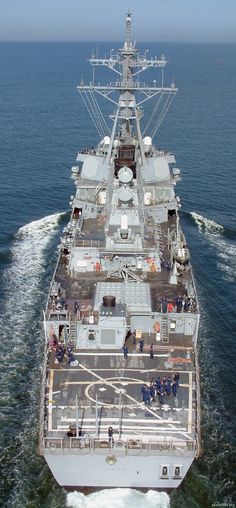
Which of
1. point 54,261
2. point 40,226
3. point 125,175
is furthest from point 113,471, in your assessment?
point 40,226

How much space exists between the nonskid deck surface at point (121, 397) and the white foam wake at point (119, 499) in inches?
108

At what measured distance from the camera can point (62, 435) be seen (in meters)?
27.7

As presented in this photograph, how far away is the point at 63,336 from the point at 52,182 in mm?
46769

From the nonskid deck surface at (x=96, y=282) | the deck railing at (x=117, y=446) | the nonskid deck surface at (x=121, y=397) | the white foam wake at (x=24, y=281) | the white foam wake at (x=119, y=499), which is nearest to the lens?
the deck railing at (x=117, y=446)

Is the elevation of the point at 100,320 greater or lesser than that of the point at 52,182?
lesser

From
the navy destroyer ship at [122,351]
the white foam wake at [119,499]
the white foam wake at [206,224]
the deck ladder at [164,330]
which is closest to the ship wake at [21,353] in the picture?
the white foam wake at [119,499]

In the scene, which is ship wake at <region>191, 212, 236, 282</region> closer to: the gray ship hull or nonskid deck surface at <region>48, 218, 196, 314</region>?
nonskid deck surface at <region>48, 218, 196, 314</region>

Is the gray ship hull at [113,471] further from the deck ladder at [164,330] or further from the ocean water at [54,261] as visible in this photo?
the deck ladder at [164,330]

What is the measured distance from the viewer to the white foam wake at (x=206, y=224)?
211 ft

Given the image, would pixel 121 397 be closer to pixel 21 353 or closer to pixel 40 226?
pixel 21 353

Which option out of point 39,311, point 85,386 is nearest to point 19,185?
point 39,311

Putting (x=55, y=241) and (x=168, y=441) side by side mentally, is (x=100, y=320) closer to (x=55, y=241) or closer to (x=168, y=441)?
(x=168, y=441)

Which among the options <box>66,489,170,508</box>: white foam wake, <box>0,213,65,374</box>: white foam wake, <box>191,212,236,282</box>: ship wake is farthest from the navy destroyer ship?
<box>191,212,236,282</box>: ship wake

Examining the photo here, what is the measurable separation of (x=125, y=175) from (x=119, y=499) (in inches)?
934
